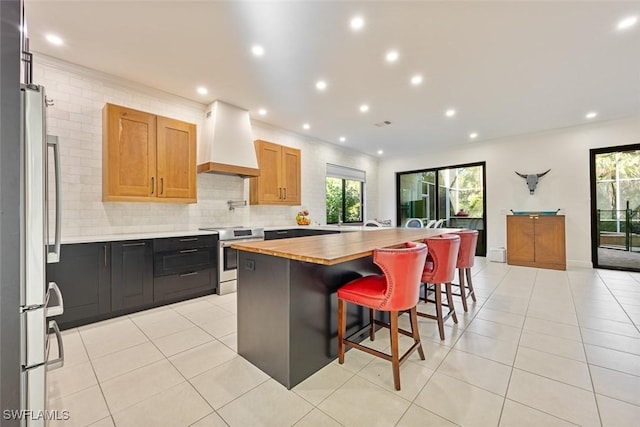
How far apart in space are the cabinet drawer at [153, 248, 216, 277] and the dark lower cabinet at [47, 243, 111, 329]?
0.50 m

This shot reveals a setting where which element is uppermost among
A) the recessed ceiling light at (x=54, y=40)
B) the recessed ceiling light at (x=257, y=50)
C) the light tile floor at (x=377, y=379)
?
the recessed ceiling light at (x=54, y=40)

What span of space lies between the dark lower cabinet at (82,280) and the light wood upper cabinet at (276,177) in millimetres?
2447

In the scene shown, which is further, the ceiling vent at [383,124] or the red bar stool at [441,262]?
the ceiling vent at [383,124]

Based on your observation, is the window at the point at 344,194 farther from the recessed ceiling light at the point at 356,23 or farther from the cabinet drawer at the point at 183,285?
the recessed ceiling light at the point at 356,23

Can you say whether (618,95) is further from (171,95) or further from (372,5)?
(171,95)

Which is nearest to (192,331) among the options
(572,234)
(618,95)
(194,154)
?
(194,154)

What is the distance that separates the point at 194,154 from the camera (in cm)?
395

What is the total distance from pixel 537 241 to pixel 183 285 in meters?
6.45

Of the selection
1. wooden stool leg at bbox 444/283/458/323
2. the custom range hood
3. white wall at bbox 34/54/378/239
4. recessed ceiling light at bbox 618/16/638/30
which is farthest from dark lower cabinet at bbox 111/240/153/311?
recessed ceiling light at bbox 618/16/638/30

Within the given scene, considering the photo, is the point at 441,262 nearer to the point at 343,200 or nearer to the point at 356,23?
the point at 356,23

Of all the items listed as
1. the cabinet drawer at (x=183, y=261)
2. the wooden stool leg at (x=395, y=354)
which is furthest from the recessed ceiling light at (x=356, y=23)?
the cabinet drawer at (x=183, y=261)

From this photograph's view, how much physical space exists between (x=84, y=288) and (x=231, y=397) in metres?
2.20

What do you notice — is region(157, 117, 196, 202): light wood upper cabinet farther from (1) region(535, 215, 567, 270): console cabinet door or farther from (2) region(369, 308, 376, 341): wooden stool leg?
(1) region(535, 215, 567, 270): console cabinet door

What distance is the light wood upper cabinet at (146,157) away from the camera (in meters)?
3.22
